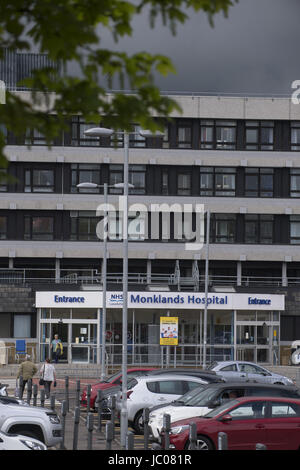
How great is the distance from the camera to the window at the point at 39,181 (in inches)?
2576

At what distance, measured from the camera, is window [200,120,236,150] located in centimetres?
6694

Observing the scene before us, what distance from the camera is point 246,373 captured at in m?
39.3

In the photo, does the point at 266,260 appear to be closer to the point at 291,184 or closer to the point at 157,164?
the point at 291,184

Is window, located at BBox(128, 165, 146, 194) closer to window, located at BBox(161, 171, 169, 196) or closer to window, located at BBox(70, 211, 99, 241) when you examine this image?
window, located at BBox(161, 171, 169, 196)

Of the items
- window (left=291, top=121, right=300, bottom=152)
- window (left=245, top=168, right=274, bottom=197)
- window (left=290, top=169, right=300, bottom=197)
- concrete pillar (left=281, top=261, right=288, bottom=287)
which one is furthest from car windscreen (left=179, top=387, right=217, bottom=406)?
window (left=291, top=121, right=300, bottom=152)

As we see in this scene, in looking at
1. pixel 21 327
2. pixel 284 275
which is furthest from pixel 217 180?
pixel 21 327

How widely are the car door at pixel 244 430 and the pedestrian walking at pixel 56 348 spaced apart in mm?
35327

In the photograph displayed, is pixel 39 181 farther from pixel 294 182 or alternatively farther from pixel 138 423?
pixel 138 423

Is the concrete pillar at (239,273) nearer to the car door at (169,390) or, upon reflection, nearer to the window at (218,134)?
the window at (218,134)

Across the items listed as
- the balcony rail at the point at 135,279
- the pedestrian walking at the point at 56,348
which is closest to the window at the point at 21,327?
the balcony rail at the point at 135,279

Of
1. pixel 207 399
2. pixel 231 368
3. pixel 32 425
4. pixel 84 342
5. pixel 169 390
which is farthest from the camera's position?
pixel 84 342

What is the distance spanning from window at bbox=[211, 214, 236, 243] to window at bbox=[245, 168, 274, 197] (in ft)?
7.51

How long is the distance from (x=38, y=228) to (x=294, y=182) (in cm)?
1834

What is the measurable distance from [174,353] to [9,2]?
47107 millimetres
